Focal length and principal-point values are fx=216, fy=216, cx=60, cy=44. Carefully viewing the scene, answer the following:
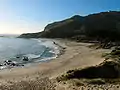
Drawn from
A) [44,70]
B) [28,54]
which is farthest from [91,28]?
[44,70]

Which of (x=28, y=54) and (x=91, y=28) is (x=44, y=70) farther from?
(x=91, y=28)

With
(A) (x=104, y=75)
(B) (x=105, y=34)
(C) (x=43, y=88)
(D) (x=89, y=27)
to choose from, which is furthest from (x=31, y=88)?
(D) (x=89, y=27)

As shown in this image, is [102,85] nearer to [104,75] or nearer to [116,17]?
[104,75]

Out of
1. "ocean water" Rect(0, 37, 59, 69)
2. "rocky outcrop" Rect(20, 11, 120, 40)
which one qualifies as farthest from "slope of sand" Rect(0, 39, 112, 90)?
"rocky outcrop" Rect(20, 11, 120, 40)

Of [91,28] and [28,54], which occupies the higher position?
[91,28]

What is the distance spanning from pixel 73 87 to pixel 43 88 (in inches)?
115

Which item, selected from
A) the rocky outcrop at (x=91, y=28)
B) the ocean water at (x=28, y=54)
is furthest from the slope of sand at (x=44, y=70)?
the rocky outcrop at (x=91, y=28)

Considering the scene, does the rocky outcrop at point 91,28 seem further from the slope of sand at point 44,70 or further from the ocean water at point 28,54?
the slope of sand at point 44,70

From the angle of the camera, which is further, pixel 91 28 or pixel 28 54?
pixel 91 28

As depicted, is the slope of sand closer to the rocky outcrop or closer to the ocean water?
the ocean water

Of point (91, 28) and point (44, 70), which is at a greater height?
point (91, 28)

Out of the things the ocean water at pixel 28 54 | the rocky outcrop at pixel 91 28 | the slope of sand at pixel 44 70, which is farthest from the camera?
the rocky outcrop at pixel 91 28

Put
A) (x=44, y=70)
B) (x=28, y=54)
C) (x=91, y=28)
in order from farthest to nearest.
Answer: (x=91, y=28), (x=28, y=54), (x=44, y=70)

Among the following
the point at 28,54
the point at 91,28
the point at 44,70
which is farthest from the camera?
the point at 91,28
